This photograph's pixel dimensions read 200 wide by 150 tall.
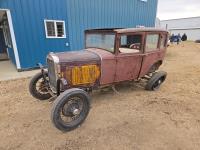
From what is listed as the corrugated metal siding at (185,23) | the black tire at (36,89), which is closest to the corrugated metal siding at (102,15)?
the black tire at (36,89)

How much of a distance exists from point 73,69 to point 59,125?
50.5 inches

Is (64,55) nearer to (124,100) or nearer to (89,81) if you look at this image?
(89,81)

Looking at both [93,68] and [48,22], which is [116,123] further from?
[48,22]

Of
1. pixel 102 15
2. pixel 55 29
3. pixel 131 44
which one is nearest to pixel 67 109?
pixel 131 44

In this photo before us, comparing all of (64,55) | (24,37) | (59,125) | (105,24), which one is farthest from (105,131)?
(105,24)

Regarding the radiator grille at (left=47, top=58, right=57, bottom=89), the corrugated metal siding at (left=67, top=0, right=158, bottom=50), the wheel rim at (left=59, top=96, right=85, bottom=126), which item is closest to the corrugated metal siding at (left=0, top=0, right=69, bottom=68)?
the corrugated metal siding at (left=67, top=0, right=158, bottom=50)

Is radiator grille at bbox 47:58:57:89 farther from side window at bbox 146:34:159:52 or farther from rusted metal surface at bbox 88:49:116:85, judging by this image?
side window at bbox 146:34:159:52

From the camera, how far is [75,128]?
3.66 meters

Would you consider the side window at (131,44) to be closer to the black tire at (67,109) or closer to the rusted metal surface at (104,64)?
the rusted metal surface at (104,64)

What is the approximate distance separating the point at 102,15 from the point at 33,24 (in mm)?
4301

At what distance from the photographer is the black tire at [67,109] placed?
3.26 metres

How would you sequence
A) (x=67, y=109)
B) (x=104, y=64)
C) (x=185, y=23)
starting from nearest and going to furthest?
(x=67, y=109) < (x=104, y=64) < (x=185, y=23)

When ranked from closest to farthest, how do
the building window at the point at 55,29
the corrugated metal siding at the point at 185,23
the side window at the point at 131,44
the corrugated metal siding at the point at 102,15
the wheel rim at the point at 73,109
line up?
the wheel rim at the point at 73,109
the side window at the point at 131,44
the building window at the point at 55,29
the corrugated metal siding at the point at 102,15
the corrugated metal siding at the point at 185,23

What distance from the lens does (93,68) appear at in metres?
4.25
